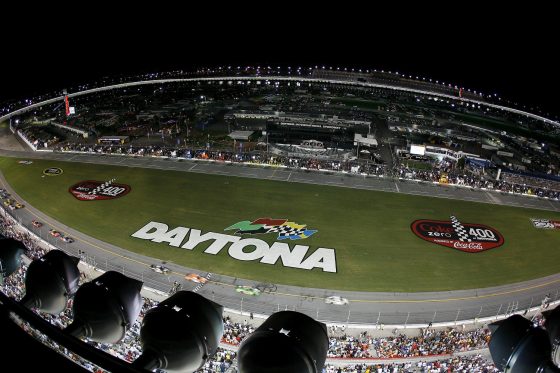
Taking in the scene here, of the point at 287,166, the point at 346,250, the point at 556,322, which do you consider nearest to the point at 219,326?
the point at 556,322

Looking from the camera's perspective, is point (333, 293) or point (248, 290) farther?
point (333, 293)

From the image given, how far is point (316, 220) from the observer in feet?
135

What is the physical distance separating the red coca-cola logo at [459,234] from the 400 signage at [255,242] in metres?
10.9

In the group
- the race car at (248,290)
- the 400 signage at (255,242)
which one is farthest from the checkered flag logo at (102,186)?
the race car at (248,290)

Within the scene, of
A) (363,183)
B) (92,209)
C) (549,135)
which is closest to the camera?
(92,209)

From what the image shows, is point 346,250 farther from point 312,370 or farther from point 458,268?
point 312,370

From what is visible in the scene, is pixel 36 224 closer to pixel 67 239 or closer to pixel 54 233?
pixel 54 233

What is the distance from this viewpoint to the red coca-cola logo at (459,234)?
1475 inches

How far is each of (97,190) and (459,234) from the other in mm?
40780

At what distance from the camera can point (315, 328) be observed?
18.0ft

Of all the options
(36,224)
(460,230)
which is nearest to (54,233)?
(36,224)

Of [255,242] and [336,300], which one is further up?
[336,300]

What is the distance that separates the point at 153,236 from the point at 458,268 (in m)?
27.5

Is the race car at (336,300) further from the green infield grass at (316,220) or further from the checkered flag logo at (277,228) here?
the checkered flag logo at (277,228)
